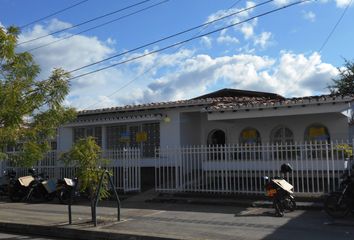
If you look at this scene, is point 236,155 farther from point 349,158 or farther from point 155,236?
point 155,236

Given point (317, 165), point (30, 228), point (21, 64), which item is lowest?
point (30, 228)

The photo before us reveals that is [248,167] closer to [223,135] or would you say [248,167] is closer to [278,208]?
[278,208]

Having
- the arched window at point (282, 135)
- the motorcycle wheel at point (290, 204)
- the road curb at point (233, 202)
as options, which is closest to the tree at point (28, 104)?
the road curb at point (233, 202)

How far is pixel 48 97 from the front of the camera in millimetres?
12656

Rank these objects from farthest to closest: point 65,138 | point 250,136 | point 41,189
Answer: point 65,138, point 250,136, point 41,189

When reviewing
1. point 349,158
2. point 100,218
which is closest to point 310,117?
point 349,158

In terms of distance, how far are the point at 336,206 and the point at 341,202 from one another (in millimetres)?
153

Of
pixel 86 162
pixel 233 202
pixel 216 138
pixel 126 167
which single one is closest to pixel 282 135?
pixel 216 138

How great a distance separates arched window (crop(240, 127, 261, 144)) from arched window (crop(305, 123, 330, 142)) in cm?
186

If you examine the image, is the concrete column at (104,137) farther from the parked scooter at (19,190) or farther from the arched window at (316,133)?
the arched window at (316,133)

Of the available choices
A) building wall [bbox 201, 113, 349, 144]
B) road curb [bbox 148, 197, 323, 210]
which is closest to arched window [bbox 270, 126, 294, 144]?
building wall [bbox 201, 113, 349, 144]

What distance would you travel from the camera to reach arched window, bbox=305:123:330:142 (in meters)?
17.0

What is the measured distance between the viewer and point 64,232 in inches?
425

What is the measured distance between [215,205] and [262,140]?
501 centimetres
